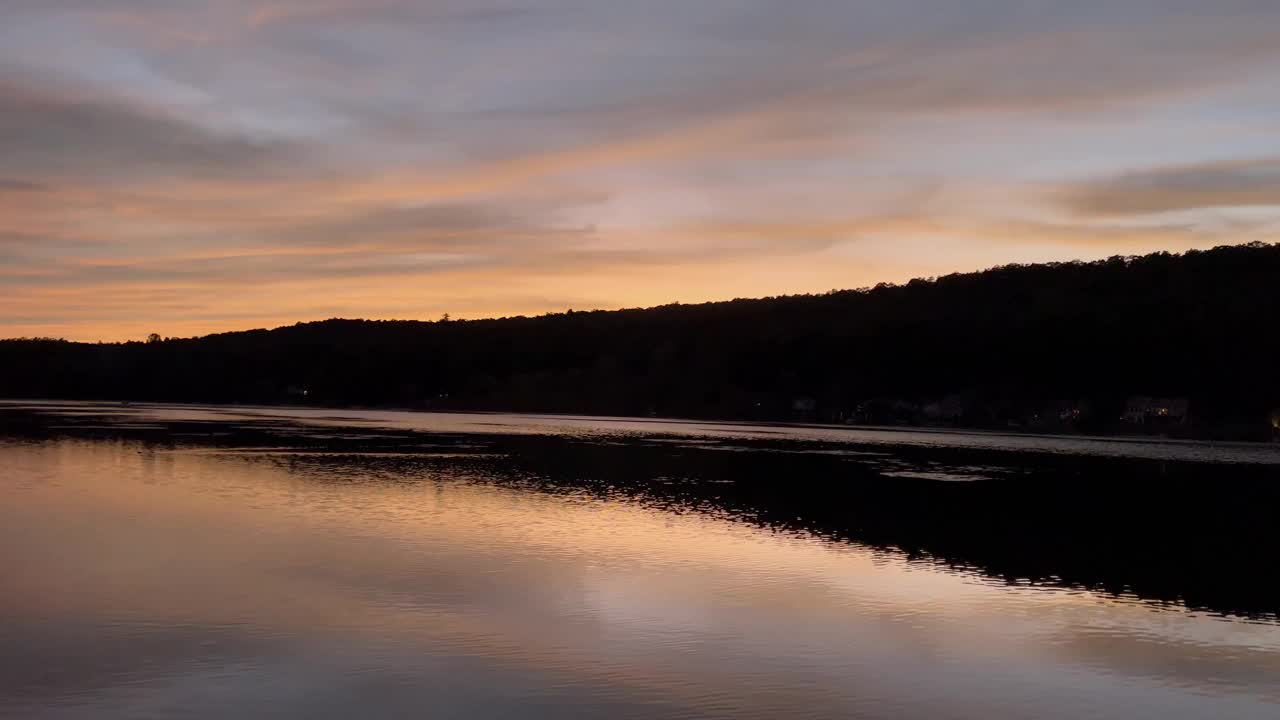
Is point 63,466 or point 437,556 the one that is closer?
point 437,556

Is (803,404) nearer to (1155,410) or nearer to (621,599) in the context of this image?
(1155,410)

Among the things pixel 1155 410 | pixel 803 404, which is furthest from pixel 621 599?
pixel 803 404

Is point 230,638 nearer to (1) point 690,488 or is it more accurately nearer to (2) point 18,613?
(2) point 18,613

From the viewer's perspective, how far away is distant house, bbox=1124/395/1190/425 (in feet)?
488

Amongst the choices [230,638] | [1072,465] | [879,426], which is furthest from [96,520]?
[879,426]

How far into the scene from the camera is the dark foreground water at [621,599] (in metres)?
17.1

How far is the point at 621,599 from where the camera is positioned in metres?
24.8

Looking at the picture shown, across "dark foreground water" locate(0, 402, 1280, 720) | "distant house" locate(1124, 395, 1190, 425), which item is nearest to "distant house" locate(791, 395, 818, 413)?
"distant house" locate(1124, 395, 1190, 425)

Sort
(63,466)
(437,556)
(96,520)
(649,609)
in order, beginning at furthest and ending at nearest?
(63,466)
(96,520)
(437,556)
(649,609)

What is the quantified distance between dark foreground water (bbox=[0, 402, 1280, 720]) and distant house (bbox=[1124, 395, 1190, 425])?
100158 millimetres

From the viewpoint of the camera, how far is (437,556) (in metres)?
30.0

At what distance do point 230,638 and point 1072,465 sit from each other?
6663cm

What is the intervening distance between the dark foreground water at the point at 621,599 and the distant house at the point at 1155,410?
100158 millimetres

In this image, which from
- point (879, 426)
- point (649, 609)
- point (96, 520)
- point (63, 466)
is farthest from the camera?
point (879, 426)
